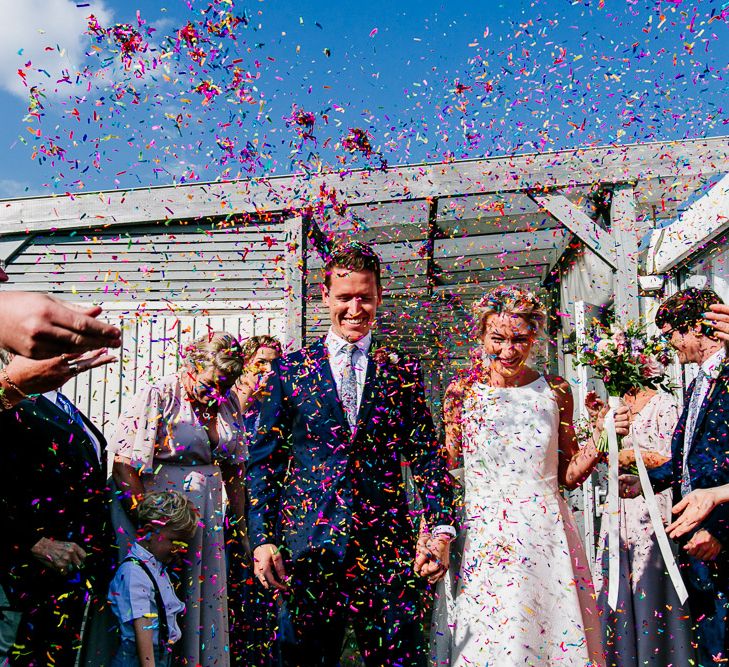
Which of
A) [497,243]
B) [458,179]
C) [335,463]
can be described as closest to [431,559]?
[335,463]

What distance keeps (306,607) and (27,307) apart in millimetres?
1730

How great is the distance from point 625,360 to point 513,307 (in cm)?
69

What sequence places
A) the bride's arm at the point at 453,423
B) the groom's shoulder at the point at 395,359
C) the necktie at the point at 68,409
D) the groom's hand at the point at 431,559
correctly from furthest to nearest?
the bride's arm at the point at 453,423 < the necktie at the point at 68,409 < the groom's shoulder at the point at 395,359 < the groom's hand at the point at 431,559

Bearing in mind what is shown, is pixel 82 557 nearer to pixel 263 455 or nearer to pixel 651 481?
pixel 263 455

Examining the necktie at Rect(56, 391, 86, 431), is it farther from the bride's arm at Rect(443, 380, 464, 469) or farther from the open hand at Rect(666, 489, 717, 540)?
the open hand at Rect(666, 489, 717, 540)

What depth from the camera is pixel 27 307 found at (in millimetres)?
1061

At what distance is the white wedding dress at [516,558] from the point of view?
3.12 m

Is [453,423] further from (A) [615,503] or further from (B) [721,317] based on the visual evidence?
(B) [721,317]

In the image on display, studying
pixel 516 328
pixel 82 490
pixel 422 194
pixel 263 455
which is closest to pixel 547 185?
pixel 422 194

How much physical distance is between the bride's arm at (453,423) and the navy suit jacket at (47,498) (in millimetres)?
1715

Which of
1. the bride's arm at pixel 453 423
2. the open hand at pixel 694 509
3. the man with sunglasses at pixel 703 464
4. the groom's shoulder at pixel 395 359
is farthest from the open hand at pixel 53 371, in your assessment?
the man with sunglasses at pixel 703 464

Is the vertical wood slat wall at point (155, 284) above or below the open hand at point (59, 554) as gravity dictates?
above

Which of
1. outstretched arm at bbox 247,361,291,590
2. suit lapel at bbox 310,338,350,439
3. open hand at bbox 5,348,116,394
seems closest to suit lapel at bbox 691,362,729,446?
suit lapel at bbox 310,338,350,439

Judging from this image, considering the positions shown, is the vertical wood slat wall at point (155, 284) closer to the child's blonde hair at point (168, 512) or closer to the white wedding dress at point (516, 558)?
the child's blonde hair at point (168, 512)
